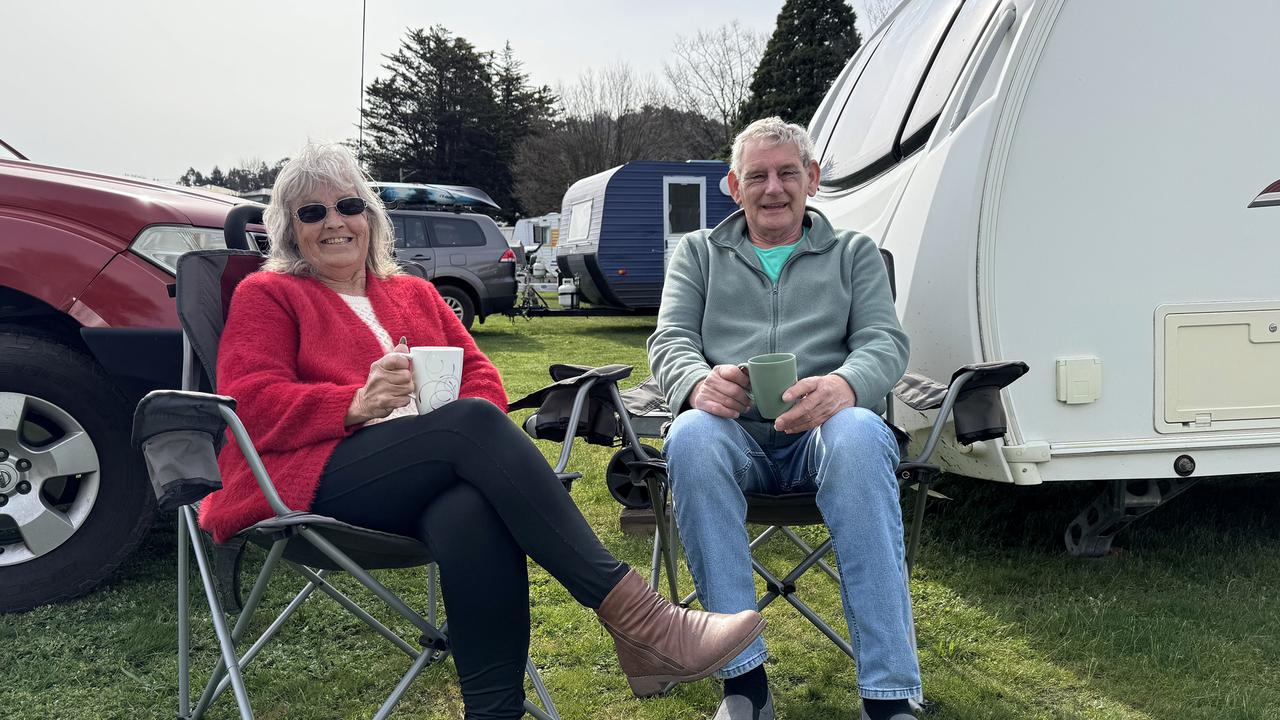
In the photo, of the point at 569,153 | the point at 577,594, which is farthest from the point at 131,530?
the point at 569,153

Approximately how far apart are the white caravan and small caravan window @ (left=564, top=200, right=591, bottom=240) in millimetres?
10440

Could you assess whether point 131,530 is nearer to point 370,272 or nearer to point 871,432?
point 370,272

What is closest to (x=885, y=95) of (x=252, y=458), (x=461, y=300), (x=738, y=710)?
(x=738, y=710)

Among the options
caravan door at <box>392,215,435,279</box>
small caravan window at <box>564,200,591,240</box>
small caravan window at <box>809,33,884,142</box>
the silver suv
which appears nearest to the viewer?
small caravan window at <box>809,33,884,142</box>

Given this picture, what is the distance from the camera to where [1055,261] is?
2424mm

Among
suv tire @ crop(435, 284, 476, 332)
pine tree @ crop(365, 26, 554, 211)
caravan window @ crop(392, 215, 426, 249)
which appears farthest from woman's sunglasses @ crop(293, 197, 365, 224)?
pine tree @ crop(365, 26, 554, 211)

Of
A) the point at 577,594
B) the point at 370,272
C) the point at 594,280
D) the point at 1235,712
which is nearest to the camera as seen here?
the point at 577,594

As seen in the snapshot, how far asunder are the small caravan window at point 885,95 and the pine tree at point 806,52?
18.8 m

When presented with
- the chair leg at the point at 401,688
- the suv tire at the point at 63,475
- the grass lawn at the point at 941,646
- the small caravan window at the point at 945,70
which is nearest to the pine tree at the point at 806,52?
the small caravan window at the point at 945,70

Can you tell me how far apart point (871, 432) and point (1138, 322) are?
38.7 inches

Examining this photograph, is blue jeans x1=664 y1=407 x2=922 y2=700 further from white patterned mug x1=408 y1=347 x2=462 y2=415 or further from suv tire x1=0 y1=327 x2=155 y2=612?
suv tire x1=0 y1=327 x2=155 y2=612

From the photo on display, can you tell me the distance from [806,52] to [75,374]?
2177 cm

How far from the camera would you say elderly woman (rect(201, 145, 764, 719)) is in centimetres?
173

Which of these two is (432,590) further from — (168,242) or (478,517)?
(168,242)
